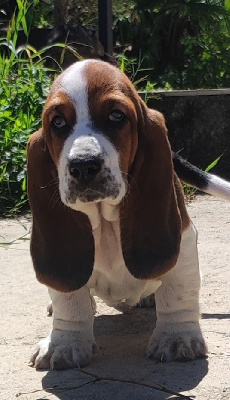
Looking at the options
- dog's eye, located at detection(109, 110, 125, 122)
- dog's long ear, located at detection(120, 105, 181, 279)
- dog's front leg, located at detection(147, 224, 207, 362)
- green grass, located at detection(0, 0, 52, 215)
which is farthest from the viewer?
green grass, located at detection(0, 0, 52, 215)

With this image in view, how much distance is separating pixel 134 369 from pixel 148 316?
0.90 metres

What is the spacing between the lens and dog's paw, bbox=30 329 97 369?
12.2 feet

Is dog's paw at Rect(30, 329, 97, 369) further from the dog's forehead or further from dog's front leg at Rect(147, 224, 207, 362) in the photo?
the dog's forehead

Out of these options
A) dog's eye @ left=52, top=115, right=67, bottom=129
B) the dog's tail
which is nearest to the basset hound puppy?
dog's eye @ left=52, top=115, right=67, bottom=129

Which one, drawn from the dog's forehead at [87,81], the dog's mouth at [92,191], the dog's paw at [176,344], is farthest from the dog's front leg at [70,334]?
the dog's forehead at [87,81]

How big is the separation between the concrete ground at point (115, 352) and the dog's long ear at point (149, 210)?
1.31ft

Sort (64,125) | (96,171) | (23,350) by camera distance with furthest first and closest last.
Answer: (23,350)
(64,125)
(96,171)

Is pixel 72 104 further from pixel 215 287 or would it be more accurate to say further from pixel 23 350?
pixel 215 287

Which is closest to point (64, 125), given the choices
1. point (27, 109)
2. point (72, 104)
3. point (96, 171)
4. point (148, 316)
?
point (72, 104)

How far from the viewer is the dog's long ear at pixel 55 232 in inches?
145

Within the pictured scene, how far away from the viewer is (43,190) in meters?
3.68

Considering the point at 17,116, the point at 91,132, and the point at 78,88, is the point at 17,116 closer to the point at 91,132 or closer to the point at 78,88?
the point at 78,88

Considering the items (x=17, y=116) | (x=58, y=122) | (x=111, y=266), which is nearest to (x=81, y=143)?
(x=58, y=122)

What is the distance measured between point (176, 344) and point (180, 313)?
143 millimetres
